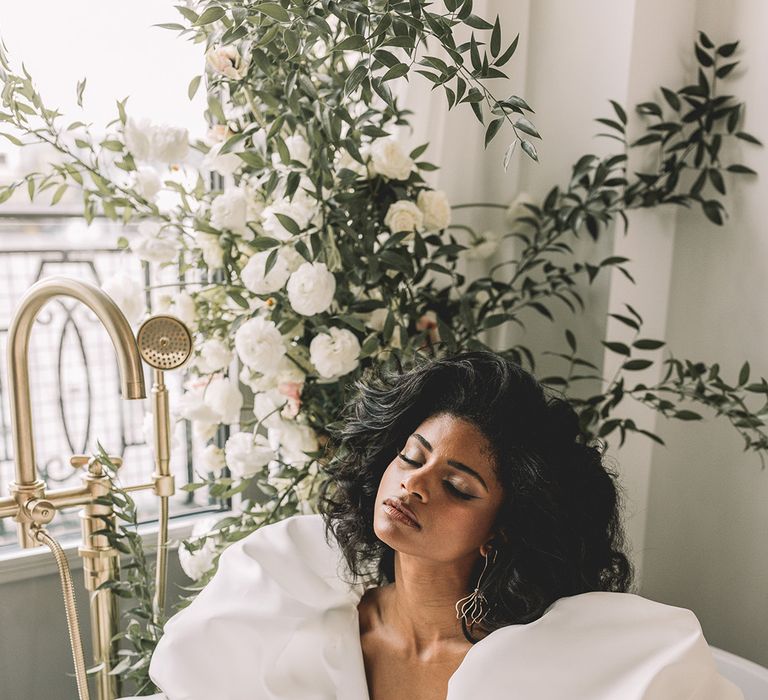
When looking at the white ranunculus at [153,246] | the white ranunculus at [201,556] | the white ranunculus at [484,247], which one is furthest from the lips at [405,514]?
the white ranunculus at [484,247]

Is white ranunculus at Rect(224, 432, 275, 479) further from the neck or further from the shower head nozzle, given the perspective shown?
the neck

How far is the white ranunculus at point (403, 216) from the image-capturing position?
126 cm

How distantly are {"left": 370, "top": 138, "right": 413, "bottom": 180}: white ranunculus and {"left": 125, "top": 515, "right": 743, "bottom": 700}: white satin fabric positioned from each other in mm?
538

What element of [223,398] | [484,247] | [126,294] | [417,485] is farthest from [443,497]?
[484,247]

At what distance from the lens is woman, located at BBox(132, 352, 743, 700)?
86 cm

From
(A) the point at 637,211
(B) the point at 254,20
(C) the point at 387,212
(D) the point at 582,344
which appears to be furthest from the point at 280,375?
(A) the point at 637,211

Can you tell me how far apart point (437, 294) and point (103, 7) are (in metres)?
0.77

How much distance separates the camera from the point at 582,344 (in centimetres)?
161

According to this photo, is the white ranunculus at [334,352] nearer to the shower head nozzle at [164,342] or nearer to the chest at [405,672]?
the shower head nozzle at [164,342]

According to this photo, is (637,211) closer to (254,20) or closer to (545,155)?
(545,155)

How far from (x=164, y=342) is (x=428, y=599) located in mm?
481

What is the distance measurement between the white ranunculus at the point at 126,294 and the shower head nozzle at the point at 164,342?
181 millimetres

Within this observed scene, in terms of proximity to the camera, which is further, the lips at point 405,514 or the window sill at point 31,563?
the window sill at point 31,563

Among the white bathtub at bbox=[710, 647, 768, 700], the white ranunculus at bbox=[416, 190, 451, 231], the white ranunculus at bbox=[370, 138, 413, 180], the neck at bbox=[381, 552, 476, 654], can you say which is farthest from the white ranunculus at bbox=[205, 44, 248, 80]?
the white bathtub at bbox=[710, 647, 768, 700]
